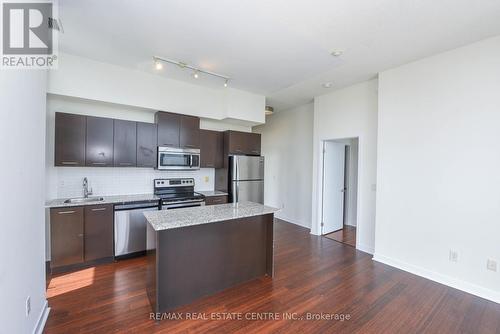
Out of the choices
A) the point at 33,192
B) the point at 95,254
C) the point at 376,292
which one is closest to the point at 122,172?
the point at 95,254

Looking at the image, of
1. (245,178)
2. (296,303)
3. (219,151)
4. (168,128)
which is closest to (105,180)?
(168,128)

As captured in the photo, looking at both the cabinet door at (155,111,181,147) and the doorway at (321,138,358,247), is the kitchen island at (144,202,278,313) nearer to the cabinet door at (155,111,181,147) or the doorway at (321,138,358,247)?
the cabinet door at (155,111,181,147)

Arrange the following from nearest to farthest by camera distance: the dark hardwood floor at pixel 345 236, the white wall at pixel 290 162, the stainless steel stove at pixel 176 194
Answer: the stainless steel stove at pixel 176 194 → the dark hardwood floor at pixel 345 236 → the white wall at pixel 290 162

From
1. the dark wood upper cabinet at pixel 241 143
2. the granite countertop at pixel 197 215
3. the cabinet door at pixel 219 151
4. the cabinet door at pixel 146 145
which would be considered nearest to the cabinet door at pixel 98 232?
the cabinet door at pixel 146 145

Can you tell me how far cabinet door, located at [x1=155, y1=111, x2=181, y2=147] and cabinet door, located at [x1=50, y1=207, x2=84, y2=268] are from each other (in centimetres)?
160

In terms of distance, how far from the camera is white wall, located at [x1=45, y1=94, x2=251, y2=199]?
10.8 ft

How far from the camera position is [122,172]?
3854 mm

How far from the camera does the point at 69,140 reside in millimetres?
3172

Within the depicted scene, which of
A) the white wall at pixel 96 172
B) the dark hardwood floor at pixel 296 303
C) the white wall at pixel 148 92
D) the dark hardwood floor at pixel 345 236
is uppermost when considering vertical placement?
the white wall at pixel 148 92

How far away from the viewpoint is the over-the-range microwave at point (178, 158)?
3902 millimetres

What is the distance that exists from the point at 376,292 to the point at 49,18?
4.57 m

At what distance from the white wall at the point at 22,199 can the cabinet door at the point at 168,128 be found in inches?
71.8

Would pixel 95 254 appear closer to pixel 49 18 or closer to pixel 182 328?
pixel 182 328

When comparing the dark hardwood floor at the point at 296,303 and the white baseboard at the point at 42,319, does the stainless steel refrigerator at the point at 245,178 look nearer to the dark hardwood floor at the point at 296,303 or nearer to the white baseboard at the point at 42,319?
the dark hardwood floor at the point at 296,303
